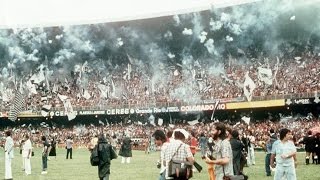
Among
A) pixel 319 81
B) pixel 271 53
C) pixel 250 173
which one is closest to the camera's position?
pixel 250 173

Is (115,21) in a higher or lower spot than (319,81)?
higher

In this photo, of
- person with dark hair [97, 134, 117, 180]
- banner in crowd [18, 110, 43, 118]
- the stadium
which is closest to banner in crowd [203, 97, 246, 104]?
the stadium

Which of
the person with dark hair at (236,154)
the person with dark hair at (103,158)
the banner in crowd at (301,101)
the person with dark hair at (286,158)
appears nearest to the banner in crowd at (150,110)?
the banner in crowd at (301,101)

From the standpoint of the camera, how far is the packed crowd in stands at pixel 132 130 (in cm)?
4431

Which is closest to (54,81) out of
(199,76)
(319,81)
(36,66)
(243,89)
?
(36,66)

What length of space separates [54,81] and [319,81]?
3836cm

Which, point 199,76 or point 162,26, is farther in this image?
point 162,26

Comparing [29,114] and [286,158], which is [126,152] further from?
[29,114]

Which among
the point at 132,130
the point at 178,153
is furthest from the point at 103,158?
the point at 132,130

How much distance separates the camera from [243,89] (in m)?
54.3

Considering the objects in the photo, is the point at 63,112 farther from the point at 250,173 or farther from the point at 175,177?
the point at 175,177

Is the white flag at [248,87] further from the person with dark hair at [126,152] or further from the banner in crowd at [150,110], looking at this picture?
the person with dark hair at [126,152]

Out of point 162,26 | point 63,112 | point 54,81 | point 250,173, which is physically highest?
point 162,26

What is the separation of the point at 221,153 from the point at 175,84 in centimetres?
5361
